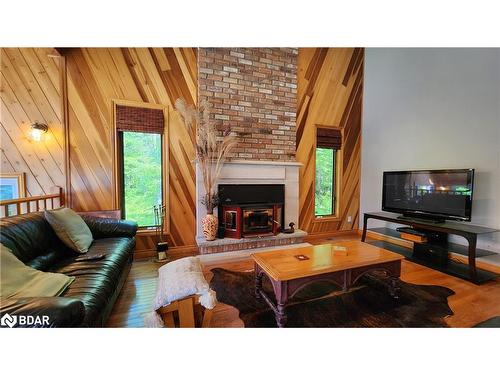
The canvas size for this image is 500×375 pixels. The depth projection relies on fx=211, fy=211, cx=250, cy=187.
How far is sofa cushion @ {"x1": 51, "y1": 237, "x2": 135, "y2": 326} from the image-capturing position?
4.08 ft

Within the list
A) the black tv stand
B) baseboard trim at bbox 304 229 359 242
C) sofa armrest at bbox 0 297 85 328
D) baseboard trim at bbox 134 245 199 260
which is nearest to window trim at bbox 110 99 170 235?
baseboard trim at bbox 134 245 199 260

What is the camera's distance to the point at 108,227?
94.3 inches

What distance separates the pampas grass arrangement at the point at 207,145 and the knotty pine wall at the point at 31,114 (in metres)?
1.50

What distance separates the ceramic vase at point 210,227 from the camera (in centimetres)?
300

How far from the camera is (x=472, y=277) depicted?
221 cm

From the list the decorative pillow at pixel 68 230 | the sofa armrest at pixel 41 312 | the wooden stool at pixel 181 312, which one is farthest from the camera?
the decorative pillow at pixel 68 230

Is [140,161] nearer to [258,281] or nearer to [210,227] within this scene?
[210,227]

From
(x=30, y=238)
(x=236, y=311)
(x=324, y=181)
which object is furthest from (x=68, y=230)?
(x=324, y=181)

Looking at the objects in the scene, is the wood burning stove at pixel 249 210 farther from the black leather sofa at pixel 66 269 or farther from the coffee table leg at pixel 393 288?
the coffee table leg at pixel 393 288

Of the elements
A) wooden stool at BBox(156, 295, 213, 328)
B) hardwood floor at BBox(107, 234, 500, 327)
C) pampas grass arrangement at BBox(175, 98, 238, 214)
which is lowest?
hardwood floor at BBox(107, 234, 500, 327)

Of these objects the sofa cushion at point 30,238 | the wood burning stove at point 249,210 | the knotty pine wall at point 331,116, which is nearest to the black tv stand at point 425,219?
the knotty pine wall at point 331,116

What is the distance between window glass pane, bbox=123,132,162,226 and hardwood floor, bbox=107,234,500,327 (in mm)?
758

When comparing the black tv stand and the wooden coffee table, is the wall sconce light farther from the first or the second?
the black tv stand
